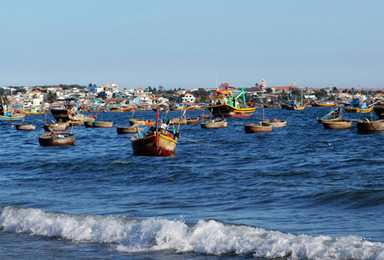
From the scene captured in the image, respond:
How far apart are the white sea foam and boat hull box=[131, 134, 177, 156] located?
21.2 meters

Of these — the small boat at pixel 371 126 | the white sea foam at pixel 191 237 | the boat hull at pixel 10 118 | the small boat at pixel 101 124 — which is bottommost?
the boat hull at pixel 10 118

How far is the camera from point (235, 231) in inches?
567

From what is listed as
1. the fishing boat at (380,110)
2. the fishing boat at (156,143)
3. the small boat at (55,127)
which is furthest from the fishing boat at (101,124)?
the fishing boat at (156,143)

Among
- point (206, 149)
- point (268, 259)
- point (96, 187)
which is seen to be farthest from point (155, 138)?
point (268, 259)

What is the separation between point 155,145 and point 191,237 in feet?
80.8

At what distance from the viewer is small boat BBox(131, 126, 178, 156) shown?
126ft

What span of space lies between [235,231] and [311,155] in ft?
85.0

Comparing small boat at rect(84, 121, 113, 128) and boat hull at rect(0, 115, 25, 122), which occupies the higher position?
small boat at rect(84, 121, 113, 128)

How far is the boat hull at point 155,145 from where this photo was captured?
3844cm

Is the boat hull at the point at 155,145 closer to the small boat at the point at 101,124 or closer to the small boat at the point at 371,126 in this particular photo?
the small boat at the point at 371,126

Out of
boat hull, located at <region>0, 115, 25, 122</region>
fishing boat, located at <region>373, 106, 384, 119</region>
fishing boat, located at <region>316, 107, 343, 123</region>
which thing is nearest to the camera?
fishing boat, located at <region>316, 107, 343, 123</region>

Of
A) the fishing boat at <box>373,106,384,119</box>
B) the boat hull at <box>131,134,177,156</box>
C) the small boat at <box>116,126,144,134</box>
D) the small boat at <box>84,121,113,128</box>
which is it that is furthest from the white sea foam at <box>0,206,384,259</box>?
the fishing boat at <box>373,106,384,119</box>

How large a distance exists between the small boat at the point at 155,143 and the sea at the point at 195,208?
1406mm

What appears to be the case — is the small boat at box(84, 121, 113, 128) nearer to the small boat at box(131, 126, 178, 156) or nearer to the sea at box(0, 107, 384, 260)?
the small boat at box(131, 126, 178, 156)
